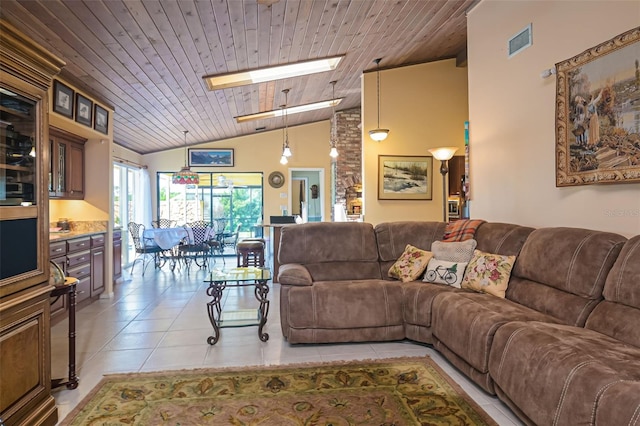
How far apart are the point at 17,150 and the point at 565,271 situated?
3.31 metres

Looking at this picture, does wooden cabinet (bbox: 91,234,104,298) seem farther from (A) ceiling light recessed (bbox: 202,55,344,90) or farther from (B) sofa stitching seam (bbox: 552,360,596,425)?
(B) sofa stitching seam (bbox: 552,360,596,425)

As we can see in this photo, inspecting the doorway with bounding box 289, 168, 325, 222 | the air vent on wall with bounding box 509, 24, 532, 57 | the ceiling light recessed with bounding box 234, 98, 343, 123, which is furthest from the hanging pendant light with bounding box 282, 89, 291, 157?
the air vent on wall with bounding box 509, 24, 532, 57

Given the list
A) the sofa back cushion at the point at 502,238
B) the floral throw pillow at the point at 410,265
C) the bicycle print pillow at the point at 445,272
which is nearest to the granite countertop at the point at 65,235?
the floral throw pillow at the point at 410,265

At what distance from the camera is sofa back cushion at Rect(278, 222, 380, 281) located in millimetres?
3721

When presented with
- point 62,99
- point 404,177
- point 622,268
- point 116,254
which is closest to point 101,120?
point 62,99

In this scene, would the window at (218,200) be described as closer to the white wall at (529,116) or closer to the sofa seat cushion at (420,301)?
the white wall at (529,116)

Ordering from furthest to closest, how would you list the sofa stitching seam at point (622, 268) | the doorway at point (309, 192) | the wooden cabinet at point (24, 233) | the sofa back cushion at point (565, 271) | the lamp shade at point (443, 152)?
the doorway at point (309, 192)
the lamp shade at point (443, 152)
the sofa back cushion at point (565, 271)
the sofa stitching seam at point (622, 268)
the wooden cabinet at point (24, 233)

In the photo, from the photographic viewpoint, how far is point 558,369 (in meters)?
1.72

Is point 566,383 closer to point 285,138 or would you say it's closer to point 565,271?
point 565,271

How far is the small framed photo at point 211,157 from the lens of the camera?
8.95 meters

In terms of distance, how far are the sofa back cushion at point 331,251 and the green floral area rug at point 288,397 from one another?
Result: 42.4 inches

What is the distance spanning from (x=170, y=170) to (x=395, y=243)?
685 cm

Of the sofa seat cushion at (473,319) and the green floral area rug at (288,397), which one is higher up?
the sofa seat cushion at (473,319)

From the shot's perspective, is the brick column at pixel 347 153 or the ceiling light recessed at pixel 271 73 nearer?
the ceiling light recessed at pixel 271 73
